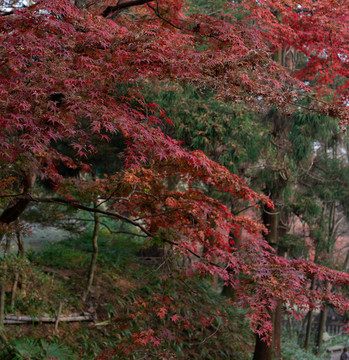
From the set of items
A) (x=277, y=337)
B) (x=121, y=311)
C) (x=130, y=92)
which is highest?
(x=130, y=92)

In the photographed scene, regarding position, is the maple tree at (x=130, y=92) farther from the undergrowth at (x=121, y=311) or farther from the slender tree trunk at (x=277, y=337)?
the slender tree trunk at (x=277, y=337)

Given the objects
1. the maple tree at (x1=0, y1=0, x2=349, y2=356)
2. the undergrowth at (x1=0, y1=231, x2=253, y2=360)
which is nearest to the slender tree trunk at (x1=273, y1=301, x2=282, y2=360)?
the undergrowth at (x1=0, y1=231, x2=253, y2=360)

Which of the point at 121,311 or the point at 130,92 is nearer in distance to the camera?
the point at 130,92

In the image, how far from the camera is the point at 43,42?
3.30 m

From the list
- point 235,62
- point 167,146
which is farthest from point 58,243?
point 235,62

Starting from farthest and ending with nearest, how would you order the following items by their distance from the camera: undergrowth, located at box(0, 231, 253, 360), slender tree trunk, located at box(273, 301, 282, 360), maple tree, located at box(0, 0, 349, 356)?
1. slender tree trunk, located at box(273, 301, 282, 360)
2. undergrowth, located at box(0, 231, 253, 360)
3. maple tree, located at box(0, 0, 349, 356)

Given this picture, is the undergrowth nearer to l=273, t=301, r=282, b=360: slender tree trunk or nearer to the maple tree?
l=273, t=301, r=282, b=360: slender tree trunk

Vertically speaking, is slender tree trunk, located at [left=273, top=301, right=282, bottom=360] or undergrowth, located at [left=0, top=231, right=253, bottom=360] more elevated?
undergrowth, located at [left=0, top=231, right=253, bottom=360]

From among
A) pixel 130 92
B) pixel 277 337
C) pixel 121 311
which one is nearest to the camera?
pixel 130 92

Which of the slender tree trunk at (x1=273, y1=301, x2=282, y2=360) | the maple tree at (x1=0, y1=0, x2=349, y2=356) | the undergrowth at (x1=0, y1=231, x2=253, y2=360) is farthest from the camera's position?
the slender tree trunk at (x1=273, y1=301, x2=282, y2=360)

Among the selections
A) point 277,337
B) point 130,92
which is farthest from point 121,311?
point 130,92

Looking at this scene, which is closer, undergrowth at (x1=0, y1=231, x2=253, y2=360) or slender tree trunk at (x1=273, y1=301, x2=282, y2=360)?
undergrowth at (x1=0, y1=231, x2=253, y2=360)

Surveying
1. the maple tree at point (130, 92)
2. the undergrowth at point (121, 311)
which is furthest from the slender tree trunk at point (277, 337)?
the maple tree at point (130, 92)

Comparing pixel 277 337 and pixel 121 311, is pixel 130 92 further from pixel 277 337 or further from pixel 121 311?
pixel 277 337
